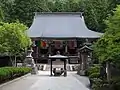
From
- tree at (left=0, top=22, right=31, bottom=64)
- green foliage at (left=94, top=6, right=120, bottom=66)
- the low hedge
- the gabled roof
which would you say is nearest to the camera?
green foliage at (left=94, top=6, right=120, bottom=66)

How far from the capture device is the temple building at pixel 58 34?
50.5 m

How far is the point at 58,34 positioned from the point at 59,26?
352 cm

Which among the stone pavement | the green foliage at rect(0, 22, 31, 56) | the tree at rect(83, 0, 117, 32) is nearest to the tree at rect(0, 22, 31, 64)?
the green foliage at rect(0, 22, 31, 56)

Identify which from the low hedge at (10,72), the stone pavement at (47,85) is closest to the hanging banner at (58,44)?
the low hedge at (10,72)

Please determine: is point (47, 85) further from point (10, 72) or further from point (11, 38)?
point (11, 38)

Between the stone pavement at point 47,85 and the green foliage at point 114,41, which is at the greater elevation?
the green foliage at point 114,41

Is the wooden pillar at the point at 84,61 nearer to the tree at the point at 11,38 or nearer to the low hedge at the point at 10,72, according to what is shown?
the low hedge at the point at 10,72

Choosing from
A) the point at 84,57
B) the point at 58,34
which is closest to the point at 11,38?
the point at 84,57

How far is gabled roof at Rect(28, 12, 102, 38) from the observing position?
168 ft

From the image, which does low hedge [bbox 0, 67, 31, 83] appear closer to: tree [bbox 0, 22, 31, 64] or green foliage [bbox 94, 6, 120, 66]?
tree [bbox 0, 22, 31, 64]

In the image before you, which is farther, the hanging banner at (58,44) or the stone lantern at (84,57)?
the hanging banner at (58,44)

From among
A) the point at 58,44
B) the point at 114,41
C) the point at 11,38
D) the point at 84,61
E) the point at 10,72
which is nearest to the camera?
the point at 114,41

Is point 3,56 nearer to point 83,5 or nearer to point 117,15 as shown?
point 117,15

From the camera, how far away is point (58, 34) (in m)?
51.7
